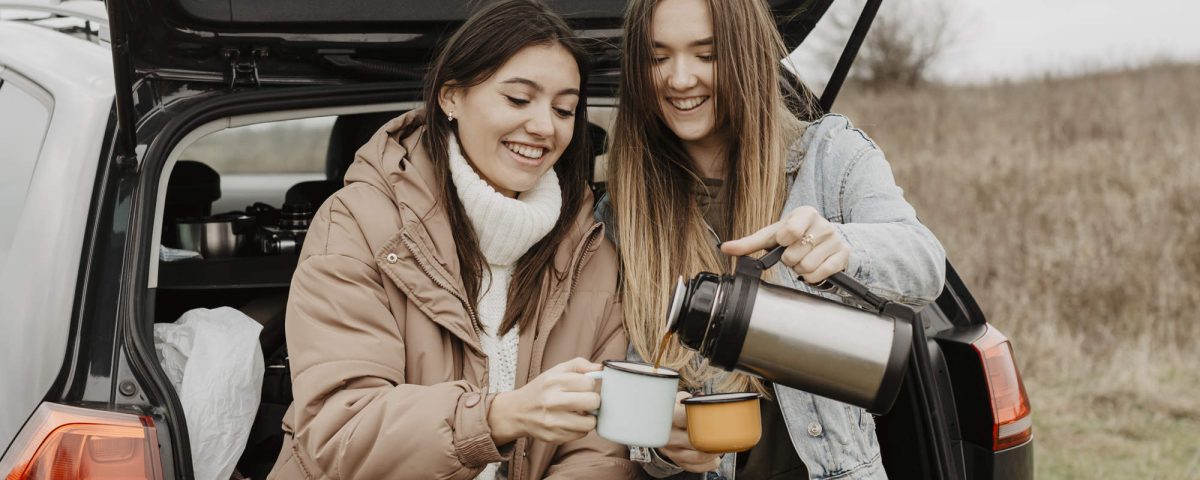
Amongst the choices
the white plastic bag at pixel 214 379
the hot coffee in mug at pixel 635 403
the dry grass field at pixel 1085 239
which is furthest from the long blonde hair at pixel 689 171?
the dry grass field at pixel 1085 239

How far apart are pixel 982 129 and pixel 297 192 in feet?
24.6

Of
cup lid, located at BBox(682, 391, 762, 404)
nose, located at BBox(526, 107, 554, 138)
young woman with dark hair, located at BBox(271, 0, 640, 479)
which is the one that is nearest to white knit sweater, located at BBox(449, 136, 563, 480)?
young woman with dark hair, located at BBox(271, 0, 640, 479)

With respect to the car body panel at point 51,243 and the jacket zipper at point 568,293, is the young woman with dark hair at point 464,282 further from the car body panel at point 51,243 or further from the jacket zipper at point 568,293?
the car body panel at point 51,243

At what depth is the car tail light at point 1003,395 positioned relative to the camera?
194 centimetres

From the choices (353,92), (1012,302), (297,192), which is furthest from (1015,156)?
(353,92)

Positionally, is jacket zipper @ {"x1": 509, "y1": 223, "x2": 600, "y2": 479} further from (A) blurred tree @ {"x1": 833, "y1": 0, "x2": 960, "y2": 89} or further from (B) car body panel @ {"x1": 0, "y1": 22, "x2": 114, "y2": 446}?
(A) blurred tree @ {"x1": 833, "y1": 0, "x2": 960, "y2": 89}

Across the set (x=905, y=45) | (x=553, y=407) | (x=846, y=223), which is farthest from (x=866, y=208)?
(x=905, y=45)

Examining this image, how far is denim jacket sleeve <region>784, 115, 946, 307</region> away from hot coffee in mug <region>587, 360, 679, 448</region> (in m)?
0.38

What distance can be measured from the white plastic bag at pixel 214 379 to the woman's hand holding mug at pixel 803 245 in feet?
3.25

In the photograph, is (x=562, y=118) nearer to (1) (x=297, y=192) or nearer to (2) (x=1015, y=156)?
(1) (x=297, y=192)

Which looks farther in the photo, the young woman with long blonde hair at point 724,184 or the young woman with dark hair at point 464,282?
the young woman with long blonde hair at point 724,184

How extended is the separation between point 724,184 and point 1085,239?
457cm

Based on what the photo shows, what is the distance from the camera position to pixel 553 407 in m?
1.43

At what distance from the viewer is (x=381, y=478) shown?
152 centimetres
